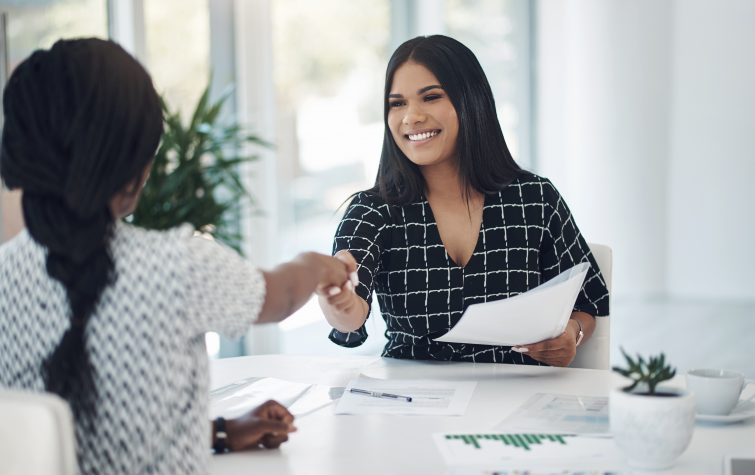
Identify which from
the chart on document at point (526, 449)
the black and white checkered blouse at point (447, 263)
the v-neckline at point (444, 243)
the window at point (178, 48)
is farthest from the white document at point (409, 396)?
→ the window at point (178, 48)

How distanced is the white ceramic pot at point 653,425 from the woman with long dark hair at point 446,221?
31.5 inches

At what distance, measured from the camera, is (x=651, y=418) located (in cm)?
116

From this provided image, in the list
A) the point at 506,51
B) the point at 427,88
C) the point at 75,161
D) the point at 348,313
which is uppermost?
the point at 506,51

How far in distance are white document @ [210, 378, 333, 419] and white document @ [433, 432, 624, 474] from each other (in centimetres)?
30

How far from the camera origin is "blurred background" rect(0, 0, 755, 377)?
14.7 feet

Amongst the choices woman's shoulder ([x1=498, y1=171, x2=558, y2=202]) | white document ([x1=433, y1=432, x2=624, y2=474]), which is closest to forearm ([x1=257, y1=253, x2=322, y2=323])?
white document ([x1=433, y1=432, x2=624, y2=474])

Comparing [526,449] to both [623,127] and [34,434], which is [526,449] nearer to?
[34,434]

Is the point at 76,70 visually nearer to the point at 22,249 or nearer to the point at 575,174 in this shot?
the point at 22,249

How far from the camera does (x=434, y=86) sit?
2.10 metres

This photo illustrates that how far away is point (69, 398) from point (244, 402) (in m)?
0.59

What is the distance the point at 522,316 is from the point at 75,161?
88 cm

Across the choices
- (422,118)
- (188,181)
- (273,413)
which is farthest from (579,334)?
(188,181)

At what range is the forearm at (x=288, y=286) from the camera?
1123mm

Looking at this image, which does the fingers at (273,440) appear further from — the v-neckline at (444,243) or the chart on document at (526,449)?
the v-neckline at (444,243)
